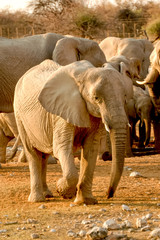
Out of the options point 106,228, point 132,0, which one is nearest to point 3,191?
point 106,228

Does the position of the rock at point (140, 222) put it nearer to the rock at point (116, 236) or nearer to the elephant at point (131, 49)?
the rock at point (116, 236)

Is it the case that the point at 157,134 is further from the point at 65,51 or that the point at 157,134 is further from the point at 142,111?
the point at 65,51

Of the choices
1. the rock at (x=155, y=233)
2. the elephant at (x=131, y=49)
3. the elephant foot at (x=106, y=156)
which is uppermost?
the rock at (x=155, y=233)

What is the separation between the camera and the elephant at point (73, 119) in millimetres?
4801

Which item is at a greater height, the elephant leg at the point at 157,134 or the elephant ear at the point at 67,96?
the elephant ear at the point at 67,96

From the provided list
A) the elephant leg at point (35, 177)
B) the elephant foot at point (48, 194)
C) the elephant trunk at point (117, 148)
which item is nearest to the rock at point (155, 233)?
the elephant trunk at point (117, 148)

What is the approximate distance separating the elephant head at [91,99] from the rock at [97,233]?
34.8 inches

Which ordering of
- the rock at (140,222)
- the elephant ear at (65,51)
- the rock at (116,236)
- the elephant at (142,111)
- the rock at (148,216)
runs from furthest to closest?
the elephant at (142,111) < the elephant ear at (65,51) < the rock at (148,216) < the rock at (140,222) < the rock at (116,236)

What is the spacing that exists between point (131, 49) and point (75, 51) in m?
4.92

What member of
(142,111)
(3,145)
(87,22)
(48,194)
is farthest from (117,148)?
(87,22)

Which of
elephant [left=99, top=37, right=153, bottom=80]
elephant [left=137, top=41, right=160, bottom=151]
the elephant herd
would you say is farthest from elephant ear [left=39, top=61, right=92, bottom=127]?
elephant [left=99, top=37, right=153, bottom=80]

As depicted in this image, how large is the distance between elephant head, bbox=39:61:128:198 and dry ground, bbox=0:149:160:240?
32 centimetres

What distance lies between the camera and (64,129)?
16.8 ft

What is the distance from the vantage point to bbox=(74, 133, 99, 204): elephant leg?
5.25 m
